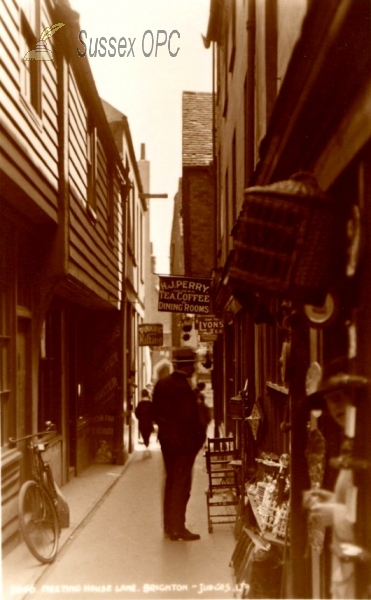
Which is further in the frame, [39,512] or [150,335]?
[150,335]

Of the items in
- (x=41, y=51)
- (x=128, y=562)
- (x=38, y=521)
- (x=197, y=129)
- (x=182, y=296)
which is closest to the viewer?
(x=128, y=562)

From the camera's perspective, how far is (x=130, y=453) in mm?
15547

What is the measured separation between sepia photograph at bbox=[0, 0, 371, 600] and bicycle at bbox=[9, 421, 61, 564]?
2 cm

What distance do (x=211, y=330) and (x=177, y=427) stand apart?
6.23 meters

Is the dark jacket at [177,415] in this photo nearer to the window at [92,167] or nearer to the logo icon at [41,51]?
the logo icon at [41,51]

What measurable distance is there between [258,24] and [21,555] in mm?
5206

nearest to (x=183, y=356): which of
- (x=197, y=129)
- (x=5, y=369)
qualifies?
(x=5, y=369)

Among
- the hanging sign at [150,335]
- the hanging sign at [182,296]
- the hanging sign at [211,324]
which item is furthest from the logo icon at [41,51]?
the hanging sign at [150,335]

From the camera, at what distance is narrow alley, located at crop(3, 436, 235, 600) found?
16.3 feet

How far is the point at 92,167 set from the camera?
11.3 metres

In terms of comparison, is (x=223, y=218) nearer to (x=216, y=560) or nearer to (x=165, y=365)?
(x=216, y=560)

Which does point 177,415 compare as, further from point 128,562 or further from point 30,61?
point 30,61

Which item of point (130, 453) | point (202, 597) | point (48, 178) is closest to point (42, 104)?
point (48, 178)

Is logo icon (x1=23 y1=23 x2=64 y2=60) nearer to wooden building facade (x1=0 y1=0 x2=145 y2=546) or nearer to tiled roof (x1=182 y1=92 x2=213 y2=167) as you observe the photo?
wooden building facade (x1=0 y1=0 x2=145 y2=546)
